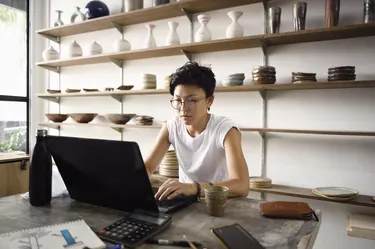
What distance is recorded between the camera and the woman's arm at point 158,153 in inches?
66.4

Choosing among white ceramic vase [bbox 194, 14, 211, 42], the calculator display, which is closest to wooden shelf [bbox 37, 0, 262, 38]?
white ceramic vase [bbox 194, 14, 211, 42]

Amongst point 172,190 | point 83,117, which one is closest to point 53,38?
point 83,117

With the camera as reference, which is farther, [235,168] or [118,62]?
[118,62]

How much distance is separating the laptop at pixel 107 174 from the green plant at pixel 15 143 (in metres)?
3.06

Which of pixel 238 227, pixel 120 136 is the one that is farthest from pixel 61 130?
pixel 238 227

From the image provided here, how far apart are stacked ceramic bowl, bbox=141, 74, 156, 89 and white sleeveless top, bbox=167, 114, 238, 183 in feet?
4.07

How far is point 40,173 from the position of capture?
1075 millimetres

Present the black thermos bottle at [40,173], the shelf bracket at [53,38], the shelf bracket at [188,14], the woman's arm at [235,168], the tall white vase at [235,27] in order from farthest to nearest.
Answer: the shelf bracket at [53,38] < the shelf bracket at [188,14] < the tall white vase at [235,27] < the woman's arm at [235,168] < the black thermos bottle at [40,173]

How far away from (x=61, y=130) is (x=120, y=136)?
3.17 feet

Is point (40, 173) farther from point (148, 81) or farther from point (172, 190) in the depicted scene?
point (148, 81)

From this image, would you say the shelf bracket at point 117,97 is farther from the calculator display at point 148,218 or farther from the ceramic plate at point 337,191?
the calculator display at point 148,218

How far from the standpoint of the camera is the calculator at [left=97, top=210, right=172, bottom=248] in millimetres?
761

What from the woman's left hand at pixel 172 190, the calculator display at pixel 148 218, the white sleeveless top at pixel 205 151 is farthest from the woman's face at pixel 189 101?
the calculator display at pixel 148 218

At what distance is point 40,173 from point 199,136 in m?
0.84
